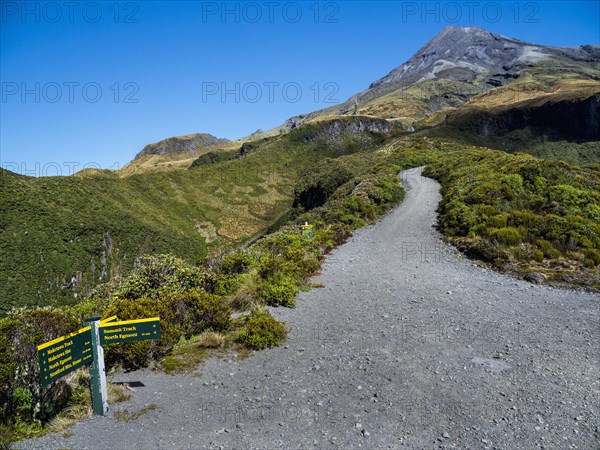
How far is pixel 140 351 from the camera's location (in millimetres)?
7480

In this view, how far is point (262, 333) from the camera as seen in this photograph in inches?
341

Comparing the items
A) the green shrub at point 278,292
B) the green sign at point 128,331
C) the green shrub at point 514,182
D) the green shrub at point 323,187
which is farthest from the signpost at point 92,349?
the green shrub at point 323,187

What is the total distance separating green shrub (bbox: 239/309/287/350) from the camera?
8.41 meters

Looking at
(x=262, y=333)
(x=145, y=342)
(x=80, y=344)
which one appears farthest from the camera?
(x=262, y=333)

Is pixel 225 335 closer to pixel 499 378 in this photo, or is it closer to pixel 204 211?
pixel 499 378

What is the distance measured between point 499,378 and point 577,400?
44.3 inches

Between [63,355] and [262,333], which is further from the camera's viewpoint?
[262,333]

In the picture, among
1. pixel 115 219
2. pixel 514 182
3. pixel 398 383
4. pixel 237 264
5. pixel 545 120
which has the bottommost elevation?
pixel 398 383

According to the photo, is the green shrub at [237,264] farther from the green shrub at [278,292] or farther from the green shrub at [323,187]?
the green shrub at [323,187]

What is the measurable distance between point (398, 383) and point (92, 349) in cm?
520

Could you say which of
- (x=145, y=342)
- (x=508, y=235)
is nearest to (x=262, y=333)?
(x=145, y=342)

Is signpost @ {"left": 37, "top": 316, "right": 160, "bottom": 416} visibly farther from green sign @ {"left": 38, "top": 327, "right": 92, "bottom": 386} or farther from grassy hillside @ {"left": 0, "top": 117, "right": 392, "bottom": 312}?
grassy hillside @ {"left": 0, "top": 117, "right": 392, "bottom": 312}

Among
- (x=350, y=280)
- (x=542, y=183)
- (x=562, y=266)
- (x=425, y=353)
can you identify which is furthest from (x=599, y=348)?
(x=542, y=183)

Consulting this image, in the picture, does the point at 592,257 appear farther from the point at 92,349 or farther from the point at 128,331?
the point at 92,349
